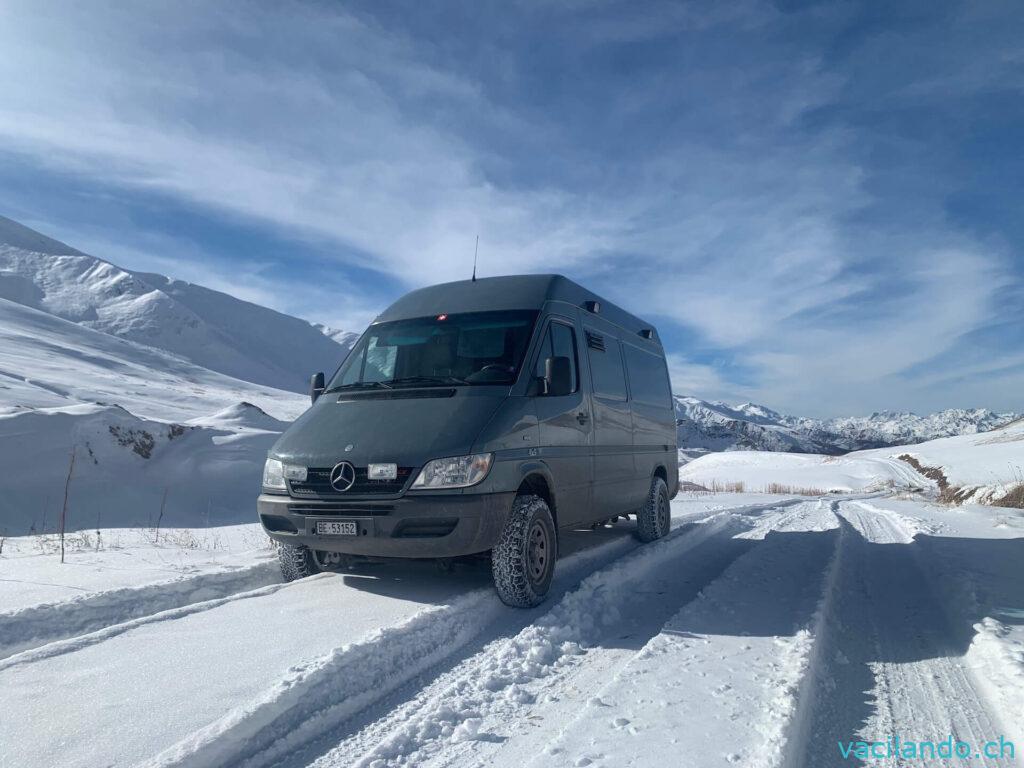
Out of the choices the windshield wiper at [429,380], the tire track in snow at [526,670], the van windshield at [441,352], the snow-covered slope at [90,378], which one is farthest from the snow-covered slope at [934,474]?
the snow-covered slope at [90,378]

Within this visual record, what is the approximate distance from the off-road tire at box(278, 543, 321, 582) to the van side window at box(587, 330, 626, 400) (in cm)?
303

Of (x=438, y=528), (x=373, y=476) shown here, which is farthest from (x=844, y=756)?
(x=373, y=476)

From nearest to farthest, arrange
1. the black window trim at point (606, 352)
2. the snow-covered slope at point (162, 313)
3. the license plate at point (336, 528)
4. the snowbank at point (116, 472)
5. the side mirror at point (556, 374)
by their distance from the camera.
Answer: the license plate at point (336, 528)
the side mirror at point (556, 374)
the black window trim at point (606, 352)
the snowbank at point (116, 472)
the snow-covered slope at point (162, 313)

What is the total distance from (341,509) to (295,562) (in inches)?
48.2

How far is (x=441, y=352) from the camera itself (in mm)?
5809

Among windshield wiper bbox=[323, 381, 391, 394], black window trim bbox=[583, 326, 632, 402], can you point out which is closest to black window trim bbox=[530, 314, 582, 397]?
black window trim bbox=[583, 326, 632, 402]

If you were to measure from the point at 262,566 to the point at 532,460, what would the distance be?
277cm

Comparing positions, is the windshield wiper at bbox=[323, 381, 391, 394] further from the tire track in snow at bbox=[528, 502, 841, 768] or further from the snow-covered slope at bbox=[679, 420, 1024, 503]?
the snow-covered slope at bbox=[679, 420, 1024, 503]

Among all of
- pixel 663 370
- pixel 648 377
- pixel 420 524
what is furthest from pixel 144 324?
pixel 420 524

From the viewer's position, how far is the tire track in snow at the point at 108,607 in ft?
13.4

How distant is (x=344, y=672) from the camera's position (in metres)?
3.51

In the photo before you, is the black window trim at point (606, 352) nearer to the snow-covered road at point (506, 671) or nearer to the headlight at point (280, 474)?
the snow-covered road at point (506, 671)

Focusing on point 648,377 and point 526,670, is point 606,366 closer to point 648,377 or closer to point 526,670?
point 648,377

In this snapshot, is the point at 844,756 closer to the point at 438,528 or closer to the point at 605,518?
the point at 438,528
